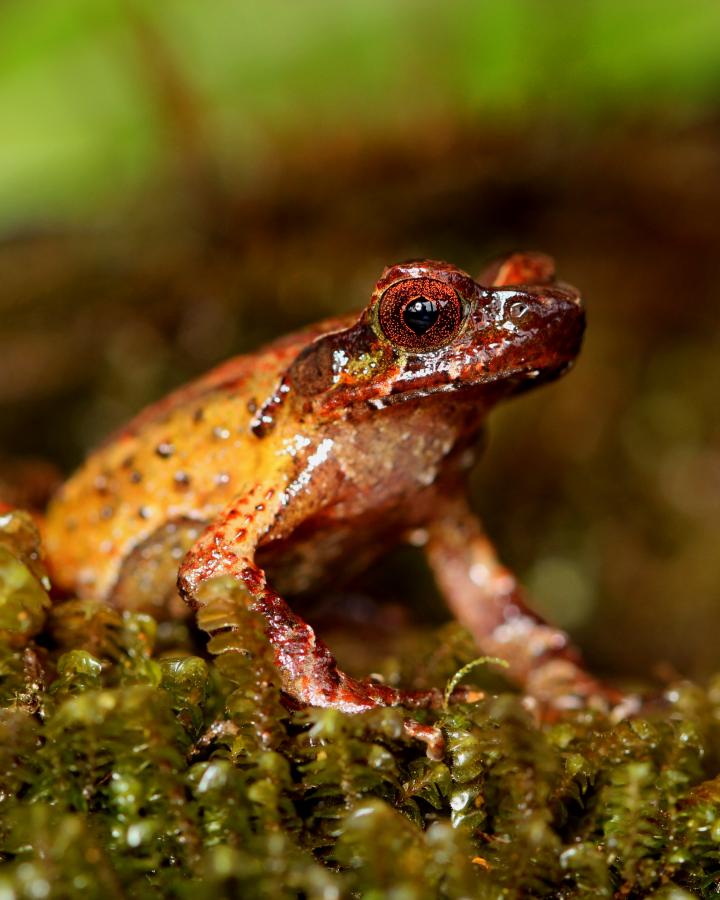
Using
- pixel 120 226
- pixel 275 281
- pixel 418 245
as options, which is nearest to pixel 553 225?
pixel 418 245

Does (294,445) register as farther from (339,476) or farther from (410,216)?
(410,216)

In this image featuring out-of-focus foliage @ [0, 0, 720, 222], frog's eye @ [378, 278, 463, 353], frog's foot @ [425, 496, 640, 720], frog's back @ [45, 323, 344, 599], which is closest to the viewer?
frog's eye @ [378, 278, 463, 353]

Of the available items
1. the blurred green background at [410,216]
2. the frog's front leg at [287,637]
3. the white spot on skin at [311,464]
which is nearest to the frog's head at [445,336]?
the white spot on skin at [311,464]

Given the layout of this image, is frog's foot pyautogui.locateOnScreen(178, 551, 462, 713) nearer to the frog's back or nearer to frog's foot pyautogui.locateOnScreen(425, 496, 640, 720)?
the frog's back

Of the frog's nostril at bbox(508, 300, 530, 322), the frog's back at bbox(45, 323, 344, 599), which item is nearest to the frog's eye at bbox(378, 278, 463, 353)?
the frog's nostril at bbox(508, 300, 530, 322)

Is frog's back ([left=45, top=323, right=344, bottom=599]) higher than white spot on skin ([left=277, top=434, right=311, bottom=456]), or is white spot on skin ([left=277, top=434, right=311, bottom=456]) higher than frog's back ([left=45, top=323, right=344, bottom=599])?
frog's back ([left=45, top=323, right=344, bottom=599])

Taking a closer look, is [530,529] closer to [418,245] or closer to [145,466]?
[418,245]

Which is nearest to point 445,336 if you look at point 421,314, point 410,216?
point 421,314

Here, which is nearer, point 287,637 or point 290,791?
point 290,791
